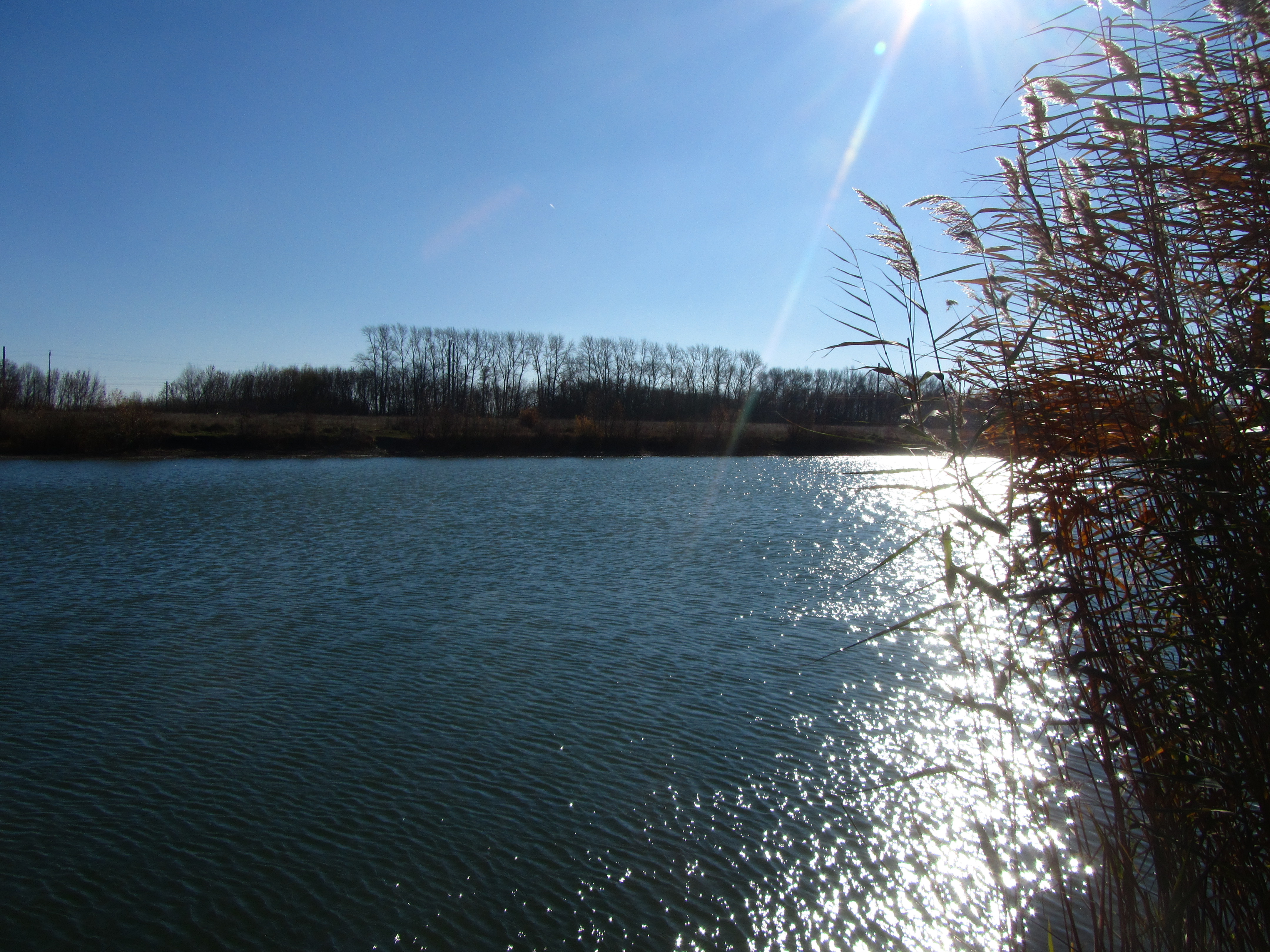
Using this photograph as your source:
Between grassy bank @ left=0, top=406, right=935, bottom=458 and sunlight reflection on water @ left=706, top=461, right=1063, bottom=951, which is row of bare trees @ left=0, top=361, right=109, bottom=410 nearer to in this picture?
grassy bank @ left=0, top=406, right=935, bottom=458

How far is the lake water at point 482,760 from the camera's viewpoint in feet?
17.5

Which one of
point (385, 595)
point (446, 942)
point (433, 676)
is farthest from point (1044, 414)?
point (385, 595)

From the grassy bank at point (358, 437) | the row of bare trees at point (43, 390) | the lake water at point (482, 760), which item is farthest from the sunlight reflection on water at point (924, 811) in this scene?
the row of bare trees at point (43, 390)

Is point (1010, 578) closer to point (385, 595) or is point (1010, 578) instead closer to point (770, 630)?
point (770, 630)

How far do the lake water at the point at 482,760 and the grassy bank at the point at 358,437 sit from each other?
29.8m

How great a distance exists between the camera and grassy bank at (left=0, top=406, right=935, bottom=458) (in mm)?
45500

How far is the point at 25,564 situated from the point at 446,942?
16103mm

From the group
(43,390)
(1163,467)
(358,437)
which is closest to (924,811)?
(1163,467)

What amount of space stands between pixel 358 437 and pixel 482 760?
161ft

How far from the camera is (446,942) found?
198 inches

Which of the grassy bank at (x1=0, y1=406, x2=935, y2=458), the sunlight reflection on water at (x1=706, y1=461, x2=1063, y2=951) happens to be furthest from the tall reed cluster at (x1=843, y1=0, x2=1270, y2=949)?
the grassy bank at (x1=0, y1=406, x2=935, y2=458)

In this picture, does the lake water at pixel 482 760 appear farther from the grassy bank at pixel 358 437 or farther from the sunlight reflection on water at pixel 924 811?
the grassy bank at pixel 358 437

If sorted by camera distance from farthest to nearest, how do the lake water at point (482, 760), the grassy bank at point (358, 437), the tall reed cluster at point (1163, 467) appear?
the grassy bank at point (358, 437) < the lake water at point (482, 760) < the tall reed cluster at point (1163, 467)

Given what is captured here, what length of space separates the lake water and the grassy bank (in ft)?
97.7
